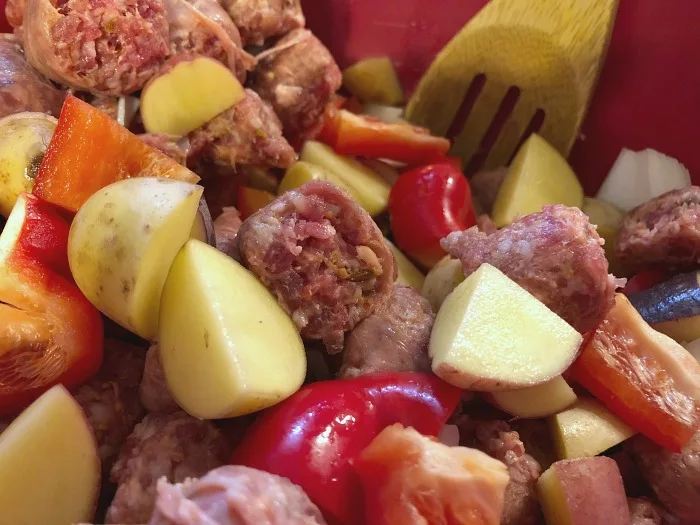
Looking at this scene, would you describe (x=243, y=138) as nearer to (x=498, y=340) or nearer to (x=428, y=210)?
(x=428, y=210)

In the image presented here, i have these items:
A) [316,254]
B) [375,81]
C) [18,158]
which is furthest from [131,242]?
[375,81]

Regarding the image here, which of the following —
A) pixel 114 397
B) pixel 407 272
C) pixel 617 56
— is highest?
pixel 617 56

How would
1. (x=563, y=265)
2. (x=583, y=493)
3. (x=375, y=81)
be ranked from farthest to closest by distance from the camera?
(x=375, y=81), (x=563, y=265), (x=583, y=493)

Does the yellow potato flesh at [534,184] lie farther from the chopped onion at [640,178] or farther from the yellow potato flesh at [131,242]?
the yellow potato flesh at [131,242]

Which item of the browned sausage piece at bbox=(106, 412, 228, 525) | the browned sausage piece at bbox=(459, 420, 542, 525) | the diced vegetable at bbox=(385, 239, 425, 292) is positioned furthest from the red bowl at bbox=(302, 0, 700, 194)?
the browned sausage piece at bbox=(106, 412, 228, 525)

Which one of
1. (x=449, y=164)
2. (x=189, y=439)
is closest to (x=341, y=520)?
(x=189, y=439)

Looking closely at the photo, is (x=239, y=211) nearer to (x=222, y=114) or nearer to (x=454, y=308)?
(x=222, y=114)
